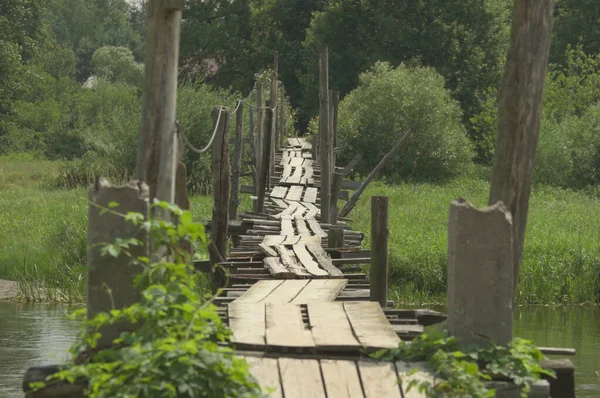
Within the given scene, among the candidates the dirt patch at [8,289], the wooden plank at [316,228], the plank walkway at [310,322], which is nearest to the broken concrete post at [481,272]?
the plank walkway at [310,322]

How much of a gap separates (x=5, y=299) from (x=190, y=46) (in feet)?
84.0

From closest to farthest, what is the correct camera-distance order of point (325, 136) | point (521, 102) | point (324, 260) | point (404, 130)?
1. point (521, 102)
2. point (324, 260)
3. point (325, 136)
4. point (404, 130)

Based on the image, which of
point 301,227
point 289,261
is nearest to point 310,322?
point 289,261

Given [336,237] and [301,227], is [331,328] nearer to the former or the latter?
[336,237]

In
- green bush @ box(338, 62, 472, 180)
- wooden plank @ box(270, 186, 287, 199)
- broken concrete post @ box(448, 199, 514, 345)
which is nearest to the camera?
broken concrete post @ box(448, 199, 514, 345)

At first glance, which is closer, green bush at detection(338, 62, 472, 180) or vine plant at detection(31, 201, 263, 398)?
vine plant at detection(31, 201, 263, 398)

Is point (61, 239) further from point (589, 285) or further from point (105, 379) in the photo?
point (105, 379)

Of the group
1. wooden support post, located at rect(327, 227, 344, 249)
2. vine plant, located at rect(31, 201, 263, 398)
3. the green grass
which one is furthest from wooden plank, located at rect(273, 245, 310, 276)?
the green grass

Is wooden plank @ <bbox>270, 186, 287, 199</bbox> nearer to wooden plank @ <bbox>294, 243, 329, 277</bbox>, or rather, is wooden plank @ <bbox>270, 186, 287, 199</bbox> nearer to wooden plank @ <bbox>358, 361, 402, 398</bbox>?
wooden plank @ <bbox>294, 243, 329, 277</bbox>

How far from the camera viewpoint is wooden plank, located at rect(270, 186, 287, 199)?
1742 centimetres

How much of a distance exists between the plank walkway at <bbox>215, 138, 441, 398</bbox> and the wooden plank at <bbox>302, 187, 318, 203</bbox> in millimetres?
5300

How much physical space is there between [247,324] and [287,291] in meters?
1.63

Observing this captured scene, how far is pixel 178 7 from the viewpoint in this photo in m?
5.86

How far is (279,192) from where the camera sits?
17.9 meters
